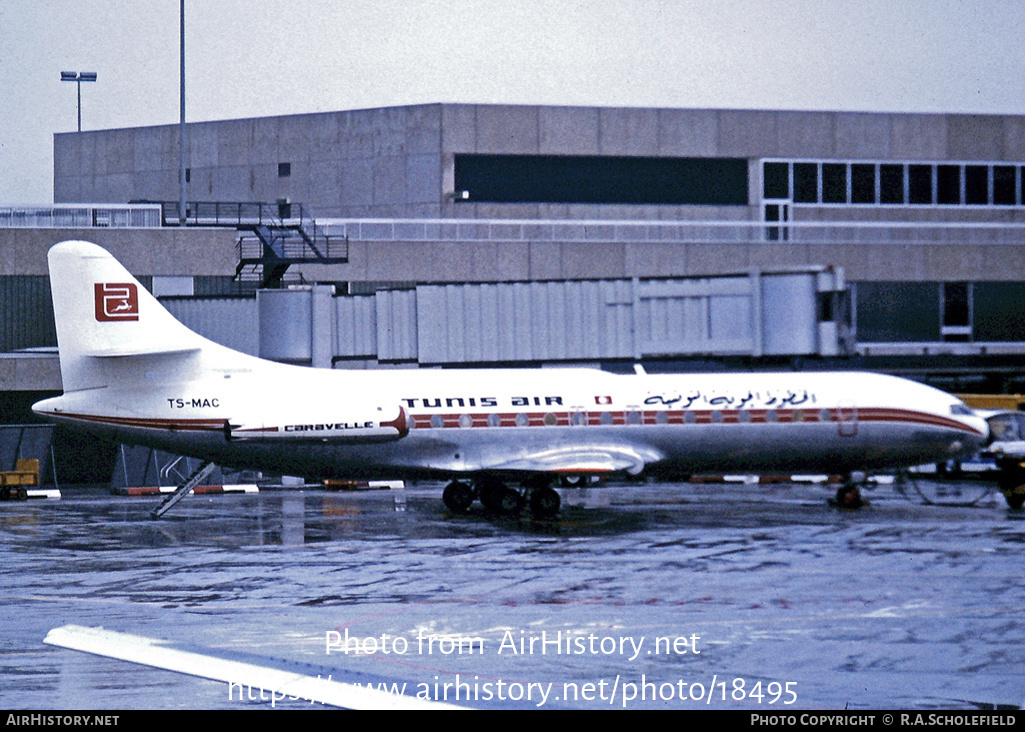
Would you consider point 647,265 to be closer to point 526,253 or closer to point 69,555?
point 526,253

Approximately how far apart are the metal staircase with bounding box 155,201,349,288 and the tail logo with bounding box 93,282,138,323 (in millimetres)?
13208

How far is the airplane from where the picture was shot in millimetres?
30250

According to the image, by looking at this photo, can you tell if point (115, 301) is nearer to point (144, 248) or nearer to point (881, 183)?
point (144, 248)

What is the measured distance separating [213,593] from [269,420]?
1015 cm

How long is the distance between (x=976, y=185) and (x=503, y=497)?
32.0 metres

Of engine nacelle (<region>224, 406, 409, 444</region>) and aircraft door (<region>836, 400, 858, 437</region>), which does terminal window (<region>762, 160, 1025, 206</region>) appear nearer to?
aircraft door (<region>836, 400, 858, 437</region>)

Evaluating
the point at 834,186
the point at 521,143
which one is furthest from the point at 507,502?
the point at 834,186

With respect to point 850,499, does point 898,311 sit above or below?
above

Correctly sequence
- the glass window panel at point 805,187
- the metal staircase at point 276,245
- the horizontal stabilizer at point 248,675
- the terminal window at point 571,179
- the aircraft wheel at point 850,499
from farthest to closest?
the glass window panel at point 805,187
the terminal window at point 571,179
the metal staircase at point 276,245
the aircraft wheel at point 850,499
the horizontal stabilizer at point 248,675

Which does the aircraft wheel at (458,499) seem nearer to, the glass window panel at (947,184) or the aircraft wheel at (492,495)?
the aircraft wheel at (492,495)

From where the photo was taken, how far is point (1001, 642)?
1641 cm

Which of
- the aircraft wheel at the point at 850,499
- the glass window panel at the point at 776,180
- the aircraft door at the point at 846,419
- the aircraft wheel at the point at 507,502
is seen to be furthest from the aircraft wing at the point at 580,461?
the glass window panel at the point at 776,180

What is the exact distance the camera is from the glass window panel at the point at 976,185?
55031 millimetres

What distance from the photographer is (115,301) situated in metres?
30.1
